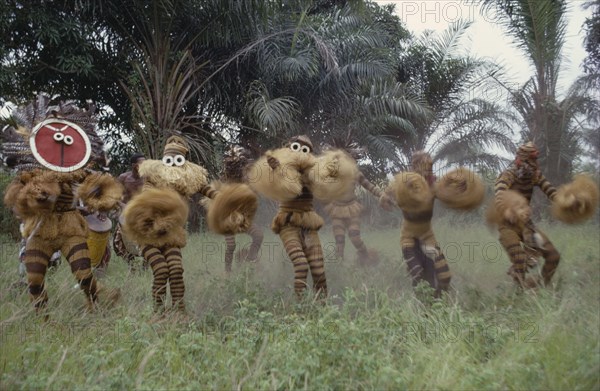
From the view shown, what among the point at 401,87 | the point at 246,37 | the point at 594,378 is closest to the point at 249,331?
the point at 594,378

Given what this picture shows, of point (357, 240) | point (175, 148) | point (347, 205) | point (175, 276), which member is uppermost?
point (175, 148)

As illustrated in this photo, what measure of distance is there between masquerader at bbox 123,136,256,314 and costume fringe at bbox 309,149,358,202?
2.06 feet

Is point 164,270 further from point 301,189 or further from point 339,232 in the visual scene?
point 339,232

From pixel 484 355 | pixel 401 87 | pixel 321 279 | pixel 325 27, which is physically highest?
pixel 325 27

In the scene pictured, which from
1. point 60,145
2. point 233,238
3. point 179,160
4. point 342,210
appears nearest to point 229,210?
point 179,160

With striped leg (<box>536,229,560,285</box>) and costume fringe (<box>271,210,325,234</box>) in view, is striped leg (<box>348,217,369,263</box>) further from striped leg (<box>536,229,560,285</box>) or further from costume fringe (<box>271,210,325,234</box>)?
striped leg (<box>536,229,560,285</box>)

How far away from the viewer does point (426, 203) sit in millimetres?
4934

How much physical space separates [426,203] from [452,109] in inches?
286

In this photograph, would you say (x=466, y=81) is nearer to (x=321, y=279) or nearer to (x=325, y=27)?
(x=325, y=27)

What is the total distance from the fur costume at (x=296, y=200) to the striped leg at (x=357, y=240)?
2.40 m

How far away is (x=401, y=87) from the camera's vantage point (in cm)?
1194

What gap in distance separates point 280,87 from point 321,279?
7.05 meters

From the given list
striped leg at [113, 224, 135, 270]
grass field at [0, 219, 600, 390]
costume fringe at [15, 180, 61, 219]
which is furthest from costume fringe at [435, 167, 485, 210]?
striped leg at [113, 224, 135, 270]

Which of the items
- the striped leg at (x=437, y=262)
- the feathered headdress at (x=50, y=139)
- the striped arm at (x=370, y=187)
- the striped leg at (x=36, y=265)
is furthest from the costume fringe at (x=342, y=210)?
the striped leg at (x=36, y=265)
